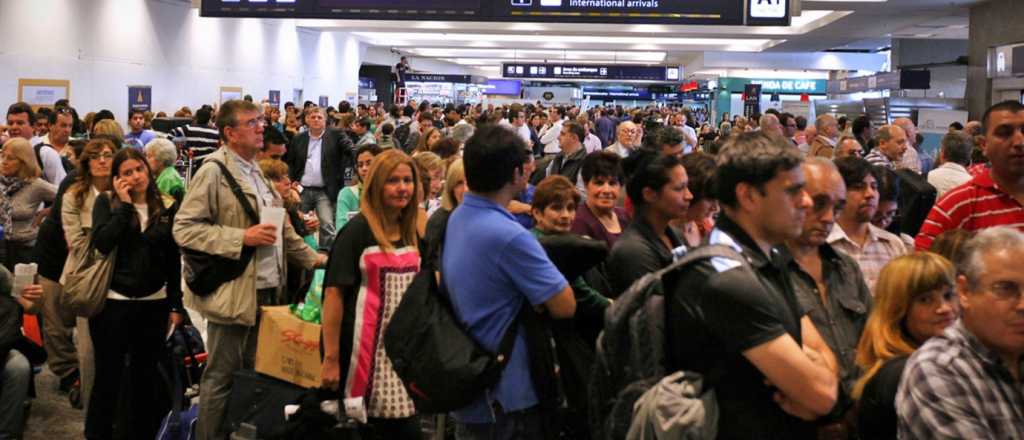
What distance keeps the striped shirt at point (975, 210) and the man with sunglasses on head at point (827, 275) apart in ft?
2.87

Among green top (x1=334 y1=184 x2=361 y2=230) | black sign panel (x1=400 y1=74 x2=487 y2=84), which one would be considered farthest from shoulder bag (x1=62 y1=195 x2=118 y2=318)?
black sign panel (x1=400 y1=74 x2=487 y2=84)

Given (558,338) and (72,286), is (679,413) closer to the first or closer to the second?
(558,338)

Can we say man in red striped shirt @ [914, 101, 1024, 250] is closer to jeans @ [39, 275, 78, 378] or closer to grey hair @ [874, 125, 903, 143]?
grey hair @ [874, 125, 903, 143]

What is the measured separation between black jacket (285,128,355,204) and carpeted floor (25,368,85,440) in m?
4.20

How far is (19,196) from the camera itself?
23.7 ft

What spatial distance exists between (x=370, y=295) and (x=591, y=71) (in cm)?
3363

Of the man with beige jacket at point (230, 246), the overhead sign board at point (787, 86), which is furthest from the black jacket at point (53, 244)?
the overhead sign board at point (787, 86)

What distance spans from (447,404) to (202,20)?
18045 mm

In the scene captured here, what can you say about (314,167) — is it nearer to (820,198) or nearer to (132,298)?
(132,298)

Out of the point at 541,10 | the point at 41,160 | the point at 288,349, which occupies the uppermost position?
the point at 541,10

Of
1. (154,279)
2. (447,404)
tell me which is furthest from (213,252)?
(447,404)

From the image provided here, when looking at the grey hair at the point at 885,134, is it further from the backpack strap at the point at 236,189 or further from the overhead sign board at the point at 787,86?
the overhead sign board at the point at 787,86

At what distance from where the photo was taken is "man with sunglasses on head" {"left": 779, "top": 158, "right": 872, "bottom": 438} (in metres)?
3.09

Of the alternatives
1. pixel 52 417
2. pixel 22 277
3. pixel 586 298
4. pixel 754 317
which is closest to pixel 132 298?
pixel 22 277
